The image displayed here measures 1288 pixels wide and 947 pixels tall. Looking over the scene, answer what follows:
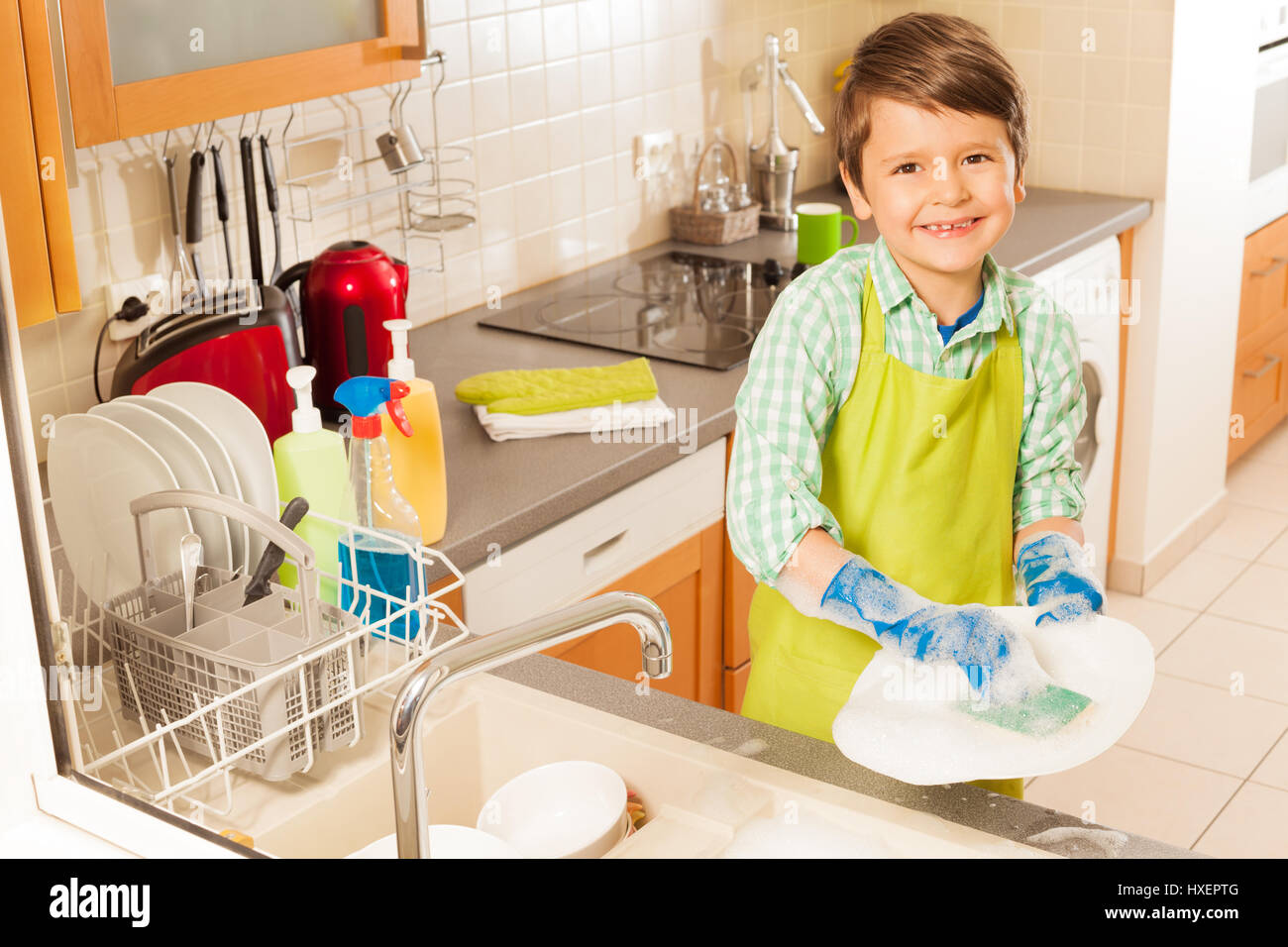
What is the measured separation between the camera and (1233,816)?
95.9 inches

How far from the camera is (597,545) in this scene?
1865mm

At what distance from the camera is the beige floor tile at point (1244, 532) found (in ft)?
11.4

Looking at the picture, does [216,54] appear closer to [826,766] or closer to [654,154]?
[826,766]

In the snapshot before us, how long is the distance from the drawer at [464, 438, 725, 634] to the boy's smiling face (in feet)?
2.24

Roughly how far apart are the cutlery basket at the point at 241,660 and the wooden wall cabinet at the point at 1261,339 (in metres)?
3.03

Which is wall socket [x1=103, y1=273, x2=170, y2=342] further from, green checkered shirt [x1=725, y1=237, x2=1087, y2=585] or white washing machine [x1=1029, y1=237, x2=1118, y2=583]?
white washing machine [x1=1029, y1=237, x2=1118, y2=583]

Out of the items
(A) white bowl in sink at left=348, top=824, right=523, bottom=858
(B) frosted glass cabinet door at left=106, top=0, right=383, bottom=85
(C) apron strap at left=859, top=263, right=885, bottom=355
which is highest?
(B) frosted glass cabinet door at left=106, top=0, right=383, bottom=85

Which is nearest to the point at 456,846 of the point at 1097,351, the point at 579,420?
the point at 579,420

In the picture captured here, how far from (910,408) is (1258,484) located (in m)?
2.87

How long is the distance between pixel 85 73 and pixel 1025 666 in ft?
3.48

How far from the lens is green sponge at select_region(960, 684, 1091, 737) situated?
1002 mm

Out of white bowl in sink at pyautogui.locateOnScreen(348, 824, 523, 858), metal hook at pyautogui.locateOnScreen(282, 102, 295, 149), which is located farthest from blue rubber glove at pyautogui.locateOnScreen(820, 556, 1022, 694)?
metal hook at pyautogui.locateOnScreen(282, 102, 295, 149)
